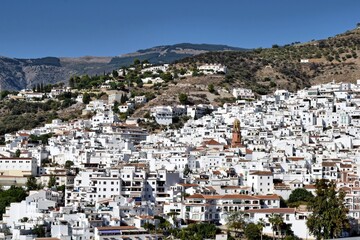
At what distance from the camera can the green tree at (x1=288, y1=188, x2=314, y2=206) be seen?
43.6 meters

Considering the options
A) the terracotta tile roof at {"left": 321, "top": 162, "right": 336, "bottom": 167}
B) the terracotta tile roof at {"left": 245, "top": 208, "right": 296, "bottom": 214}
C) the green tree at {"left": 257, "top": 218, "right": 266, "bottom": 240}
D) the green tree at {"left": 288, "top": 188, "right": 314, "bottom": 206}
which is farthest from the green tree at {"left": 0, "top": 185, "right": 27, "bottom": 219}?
the terracotta tile roof at {"left": 321, "top": 162, "right": 336, "bottom": 167}

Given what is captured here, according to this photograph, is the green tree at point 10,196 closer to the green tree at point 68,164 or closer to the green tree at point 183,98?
the green tree at point 68,164

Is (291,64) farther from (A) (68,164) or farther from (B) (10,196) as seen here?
(B) (10,196)

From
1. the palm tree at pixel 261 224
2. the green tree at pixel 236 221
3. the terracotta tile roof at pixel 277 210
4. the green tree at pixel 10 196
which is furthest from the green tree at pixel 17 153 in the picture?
the palm tree at pixel 261 224

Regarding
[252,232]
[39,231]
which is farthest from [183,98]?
[39,231]

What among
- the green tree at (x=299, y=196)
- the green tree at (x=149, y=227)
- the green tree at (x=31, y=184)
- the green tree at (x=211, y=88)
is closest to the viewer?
the green tree at (x=149, y=227)

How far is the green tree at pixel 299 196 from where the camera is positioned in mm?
43559

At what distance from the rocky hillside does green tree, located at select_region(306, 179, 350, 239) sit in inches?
1884

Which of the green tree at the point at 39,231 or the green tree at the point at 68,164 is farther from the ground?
the green tree at the point at 68,164

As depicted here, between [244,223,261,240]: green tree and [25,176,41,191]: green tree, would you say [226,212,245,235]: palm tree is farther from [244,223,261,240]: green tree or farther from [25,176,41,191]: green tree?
[25,176,41,191]: green tree

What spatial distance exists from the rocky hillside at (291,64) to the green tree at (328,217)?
1884 inches

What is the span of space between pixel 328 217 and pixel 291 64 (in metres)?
61.3

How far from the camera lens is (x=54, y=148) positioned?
59.2m

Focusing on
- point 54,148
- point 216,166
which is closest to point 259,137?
point 216,166
